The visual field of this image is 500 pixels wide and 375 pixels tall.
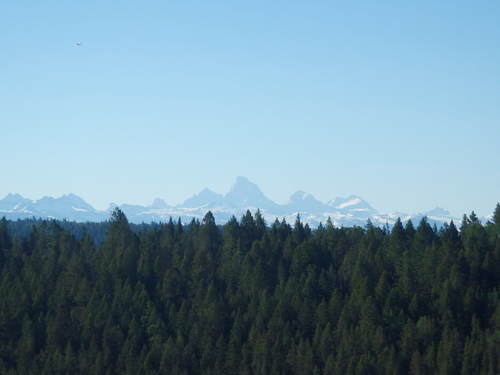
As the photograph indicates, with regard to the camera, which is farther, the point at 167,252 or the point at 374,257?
the point at 167,252

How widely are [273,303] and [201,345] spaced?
39.3 ft

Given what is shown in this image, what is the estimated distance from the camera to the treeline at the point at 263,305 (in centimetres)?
10712

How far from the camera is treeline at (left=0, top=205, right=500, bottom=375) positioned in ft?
351

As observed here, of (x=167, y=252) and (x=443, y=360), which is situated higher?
(x=167, y=252)

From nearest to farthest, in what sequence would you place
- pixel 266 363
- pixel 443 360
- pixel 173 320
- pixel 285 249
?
pixel 443 360 < pixel 266 363 < pixel 173 320 < pixel 285 249

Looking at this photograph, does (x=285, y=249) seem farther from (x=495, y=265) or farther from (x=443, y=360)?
(x=443, y=360)

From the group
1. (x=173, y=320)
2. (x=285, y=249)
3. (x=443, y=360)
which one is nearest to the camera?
(x=443, y=360)

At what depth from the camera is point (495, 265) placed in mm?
122812

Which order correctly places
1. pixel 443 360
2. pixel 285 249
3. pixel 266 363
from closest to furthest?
pixel 443 360 → pixel 266 363 → pixel 285 249

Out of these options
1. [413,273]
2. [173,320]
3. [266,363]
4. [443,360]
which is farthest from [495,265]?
[173,320]

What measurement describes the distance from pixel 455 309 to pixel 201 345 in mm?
34205

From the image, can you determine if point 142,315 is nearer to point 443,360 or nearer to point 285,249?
point 285,249

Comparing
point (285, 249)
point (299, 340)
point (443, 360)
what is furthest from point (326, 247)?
point (443, 360)

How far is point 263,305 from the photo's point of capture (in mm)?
120875
